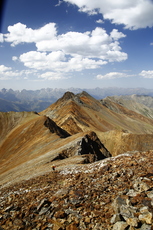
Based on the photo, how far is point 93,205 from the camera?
6621 mm

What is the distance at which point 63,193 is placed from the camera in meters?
A: 8.16

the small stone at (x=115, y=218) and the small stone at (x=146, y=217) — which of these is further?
the small stone at (x=115, y=218)

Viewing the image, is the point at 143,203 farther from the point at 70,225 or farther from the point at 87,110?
the point at 87,110

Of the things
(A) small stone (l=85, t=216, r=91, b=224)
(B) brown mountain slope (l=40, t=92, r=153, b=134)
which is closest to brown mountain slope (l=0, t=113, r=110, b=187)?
(A) small stone (l=85, t=216, r=91, b=224)

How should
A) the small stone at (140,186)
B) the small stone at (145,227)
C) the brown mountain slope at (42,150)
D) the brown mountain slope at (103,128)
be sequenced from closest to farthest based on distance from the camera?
the small stone at (145,227) < the small stone at (140,186) < the brown mountain slope at (42,150) < the brown mountain slope at (103,128)

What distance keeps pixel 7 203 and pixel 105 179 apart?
5.28 metres

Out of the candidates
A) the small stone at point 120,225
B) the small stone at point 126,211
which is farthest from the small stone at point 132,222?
the small stone at point 126,211

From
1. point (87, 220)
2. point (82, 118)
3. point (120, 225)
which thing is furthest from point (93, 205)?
point (82, 118)

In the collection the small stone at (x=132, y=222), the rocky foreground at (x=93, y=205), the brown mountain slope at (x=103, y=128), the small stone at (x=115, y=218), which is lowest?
the brown mountain slope at (x=103, y=128)

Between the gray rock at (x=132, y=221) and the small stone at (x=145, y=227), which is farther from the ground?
the small stone at (x=145, y=227)

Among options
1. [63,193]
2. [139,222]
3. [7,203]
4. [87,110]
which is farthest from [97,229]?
[87,110]

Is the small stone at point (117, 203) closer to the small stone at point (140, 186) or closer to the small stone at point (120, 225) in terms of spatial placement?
the small stone at point (120, 225)

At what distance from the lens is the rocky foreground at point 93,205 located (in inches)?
211

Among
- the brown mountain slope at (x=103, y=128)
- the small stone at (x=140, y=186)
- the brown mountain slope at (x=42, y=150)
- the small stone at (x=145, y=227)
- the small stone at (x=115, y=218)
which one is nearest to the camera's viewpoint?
the small stone at (x=145, y=227)
